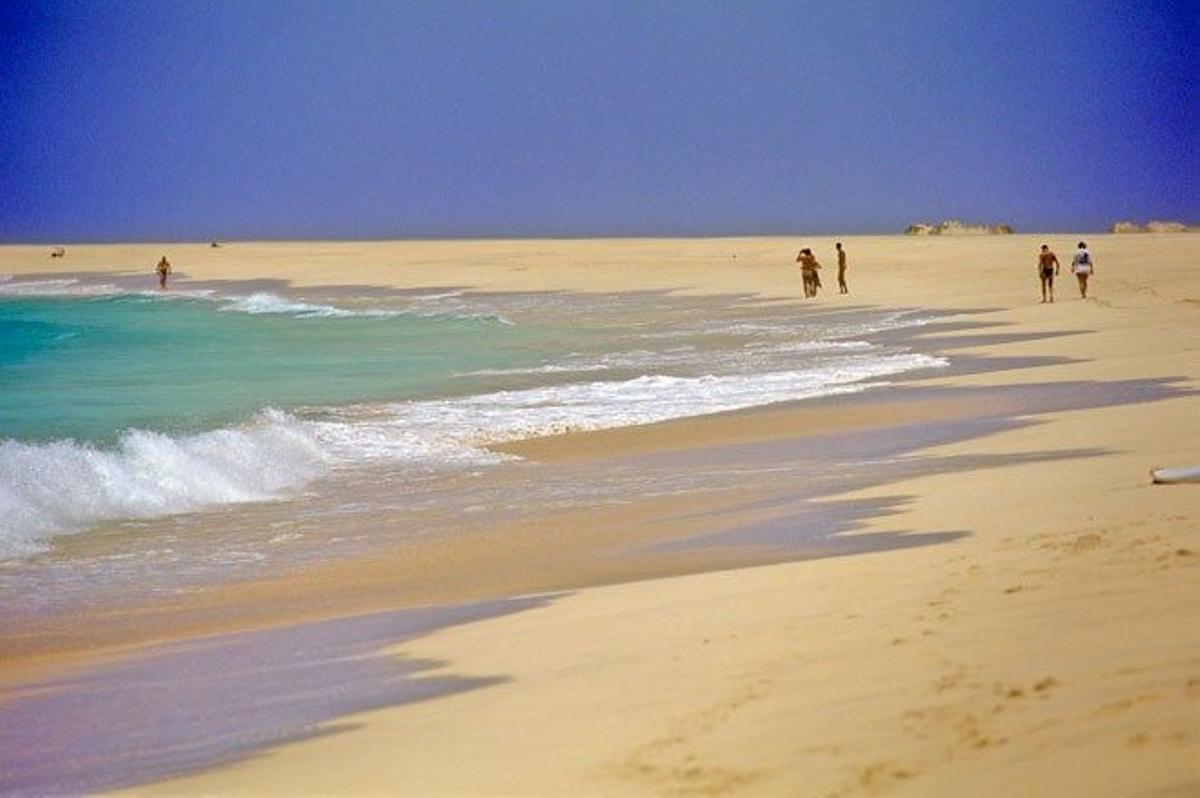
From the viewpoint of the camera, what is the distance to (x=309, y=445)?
1513 centimetres

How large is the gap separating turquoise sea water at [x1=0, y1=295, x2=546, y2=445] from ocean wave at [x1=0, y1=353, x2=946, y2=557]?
187 cm

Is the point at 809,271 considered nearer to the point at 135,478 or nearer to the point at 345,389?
the point at 345,389

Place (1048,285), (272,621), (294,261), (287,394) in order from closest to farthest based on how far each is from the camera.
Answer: (272,621) < (287,394) < (1048,285) < (294,261)

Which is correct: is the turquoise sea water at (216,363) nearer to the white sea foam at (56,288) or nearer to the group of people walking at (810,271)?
the group of people walking at (810,271)

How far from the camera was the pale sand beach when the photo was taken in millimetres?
4828

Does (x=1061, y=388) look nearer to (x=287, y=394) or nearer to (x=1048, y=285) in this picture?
(x=287, y=394)

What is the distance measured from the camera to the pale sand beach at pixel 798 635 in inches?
190

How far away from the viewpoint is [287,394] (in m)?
22.4

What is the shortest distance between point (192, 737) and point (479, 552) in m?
3.99

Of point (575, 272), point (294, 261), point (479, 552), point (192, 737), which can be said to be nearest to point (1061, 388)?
point (479, 552)

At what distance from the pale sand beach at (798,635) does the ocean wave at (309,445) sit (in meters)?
1.57

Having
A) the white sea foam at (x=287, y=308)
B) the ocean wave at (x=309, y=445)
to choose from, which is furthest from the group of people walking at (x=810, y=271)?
the ocean wave at (x=309, y=445)

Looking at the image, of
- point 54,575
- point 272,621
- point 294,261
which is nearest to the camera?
point 272,621

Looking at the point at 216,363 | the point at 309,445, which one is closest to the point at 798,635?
the point at 309,445
